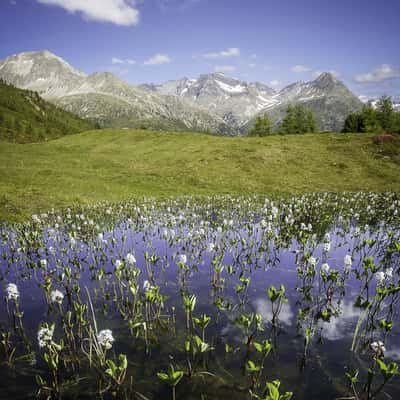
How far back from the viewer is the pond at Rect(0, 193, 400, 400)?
455 centimetres

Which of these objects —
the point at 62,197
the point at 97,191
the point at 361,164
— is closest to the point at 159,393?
the point at 62,197

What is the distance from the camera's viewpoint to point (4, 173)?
107 feet

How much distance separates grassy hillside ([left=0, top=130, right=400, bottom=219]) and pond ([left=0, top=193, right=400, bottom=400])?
476 inches

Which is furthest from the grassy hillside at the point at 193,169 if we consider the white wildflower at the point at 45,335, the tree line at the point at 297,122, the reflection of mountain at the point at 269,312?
the tree line at the point at 297,122

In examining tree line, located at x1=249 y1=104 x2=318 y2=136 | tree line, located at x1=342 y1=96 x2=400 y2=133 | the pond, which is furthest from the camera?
tree line, located at x1=249 y1=104 x2=318 y2=136

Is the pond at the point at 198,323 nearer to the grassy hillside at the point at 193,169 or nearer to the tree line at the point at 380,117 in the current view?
the grassy hillside at the point at 193,169

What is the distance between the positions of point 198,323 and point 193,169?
36.7 meters

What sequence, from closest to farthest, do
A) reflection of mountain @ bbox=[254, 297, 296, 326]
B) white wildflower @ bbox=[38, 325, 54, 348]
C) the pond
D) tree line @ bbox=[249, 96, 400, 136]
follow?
1. white wildflower @ bbox=[38, 325, 54, 348]
2. the pond
3. reflection of mountain @ bbox=[254, 297, 296, 326]
4. tree line @ bbox=[249, 96, 400, 136]

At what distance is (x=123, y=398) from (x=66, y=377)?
1150 mm

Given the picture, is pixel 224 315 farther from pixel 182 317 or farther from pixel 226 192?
pixel 226 192

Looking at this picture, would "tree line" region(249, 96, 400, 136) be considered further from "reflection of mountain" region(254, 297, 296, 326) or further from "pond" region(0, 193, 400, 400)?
"reflection of mountain" region(254, 297, 296, 326)

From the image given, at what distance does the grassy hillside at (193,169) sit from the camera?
27.5 metres

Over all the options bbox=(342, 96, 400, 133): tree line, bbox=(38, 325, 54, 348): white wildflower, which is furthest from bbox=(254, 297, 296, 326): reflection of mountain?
bbox=(342, 96, 400, 133): tree line

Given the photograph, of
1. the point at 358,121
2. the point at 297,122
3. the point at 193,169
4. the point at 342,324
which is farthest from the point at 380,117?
the point at 342,324
